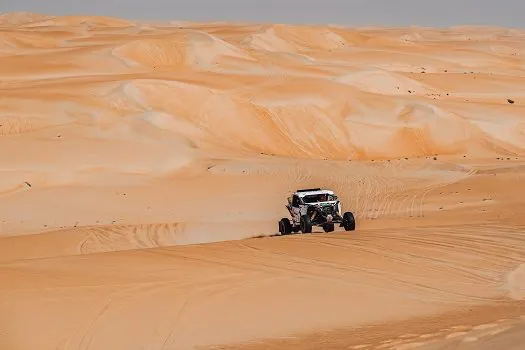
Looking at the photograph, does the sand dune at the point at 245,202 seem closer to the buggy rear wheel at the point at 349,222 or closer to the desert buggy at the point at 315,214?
the buggy rear wheel at the point at 349,222

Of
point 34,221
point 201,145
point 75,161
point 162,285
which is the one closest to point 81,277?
point 162,285

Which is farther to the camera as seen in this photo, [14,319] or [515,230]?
[515,230]

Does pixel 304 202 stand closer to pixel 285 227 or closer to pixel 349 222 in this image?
pixel 285 227

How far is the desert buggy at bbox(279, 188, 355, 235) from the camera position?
20750 millimetres

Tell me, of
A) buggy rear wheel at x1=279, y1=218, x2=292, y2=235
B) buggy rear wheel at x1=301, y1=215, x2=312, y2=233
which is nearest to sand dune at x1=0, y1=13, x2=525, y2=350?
buggy rear wheel at x1=279, y1=218, x2=292, y2=235

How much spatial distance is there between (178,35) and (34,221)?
139 ft

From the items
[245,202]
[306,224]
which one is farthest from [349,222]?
[245,202]

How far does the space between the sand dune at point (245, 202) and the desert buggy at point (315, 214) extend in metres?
1.42

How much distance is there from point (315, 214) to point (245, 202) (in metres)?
5.83

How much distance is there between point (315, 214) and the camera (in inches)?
825

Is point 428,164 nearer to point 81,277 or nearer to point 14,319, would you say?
point 81,277

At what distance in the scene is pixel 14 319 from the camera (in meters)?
12.2

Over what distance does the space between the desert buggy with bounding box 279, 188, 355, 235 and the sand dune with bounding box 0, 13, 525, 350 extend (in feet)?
4.65

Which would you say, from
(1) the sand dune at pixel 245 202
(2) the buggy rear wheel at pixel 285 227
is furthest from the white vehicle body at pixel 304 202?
(1) the sand dune at pixel 245 202
